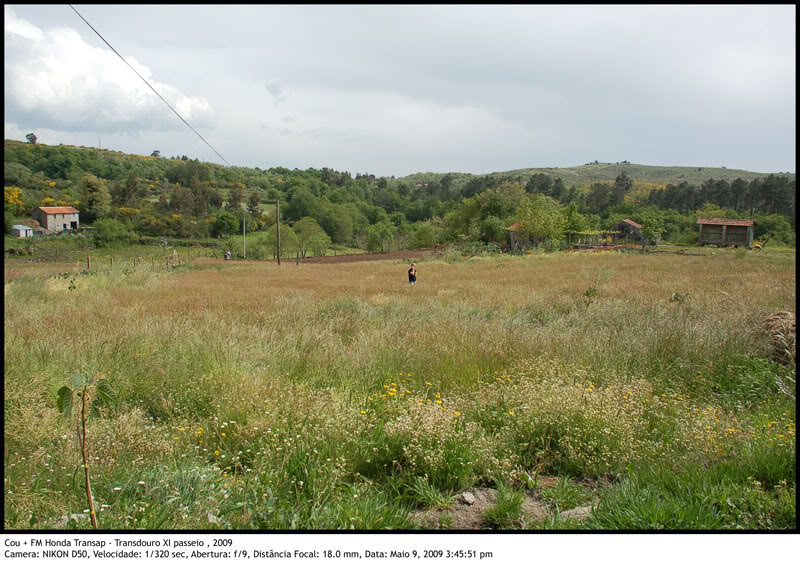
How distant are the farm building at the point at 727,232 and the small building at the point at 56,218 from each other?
6748cm

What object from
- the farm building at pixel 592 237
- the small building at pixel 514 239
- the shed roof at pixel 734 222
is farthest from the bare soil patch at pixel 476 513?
the farm building at pixel 592 237

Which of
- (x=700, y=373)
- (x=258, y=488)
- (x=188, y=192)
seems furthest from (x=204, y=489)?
(x=188, y=192)

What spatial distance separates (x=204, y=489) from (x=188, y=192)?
310 feet

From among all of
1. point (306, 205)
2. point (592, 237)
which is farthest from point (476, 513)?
point (306, 205)

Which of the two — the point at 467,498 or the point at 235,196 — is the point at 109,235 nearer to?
the point at 235,196

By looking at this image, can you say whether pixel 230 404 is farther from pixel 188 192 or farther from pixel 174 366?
pixel 188 192

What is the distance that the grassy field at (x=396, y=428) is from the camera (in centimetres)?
286

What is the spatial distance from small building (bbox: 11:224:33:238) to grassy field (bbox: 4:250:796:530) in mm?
38744

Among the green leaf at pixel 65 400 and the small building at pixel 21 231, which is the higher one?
the small building at pixel 21 231

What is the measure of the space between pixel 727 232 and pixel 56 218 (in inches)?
2851

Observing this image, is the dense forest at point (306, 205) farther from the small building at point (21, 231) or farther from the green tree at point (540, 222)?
the small building at point (21, 231)

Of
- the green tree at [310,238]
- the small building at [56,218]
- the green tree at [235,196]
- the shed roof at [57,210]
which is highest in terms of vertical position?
the green tree at [235,196]

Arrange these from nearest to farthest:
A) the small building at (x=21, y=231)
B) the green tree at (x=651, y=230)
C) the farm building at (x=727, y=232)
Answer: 1. the small building at (x=21, y=231)
2. the farm building at (x=727, y=232)
3. the green tree at (x=651, y=230)

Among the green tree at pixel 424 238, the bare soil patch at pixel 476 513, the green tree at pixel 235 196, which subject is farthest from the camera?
the green tree at pixel 235 196
